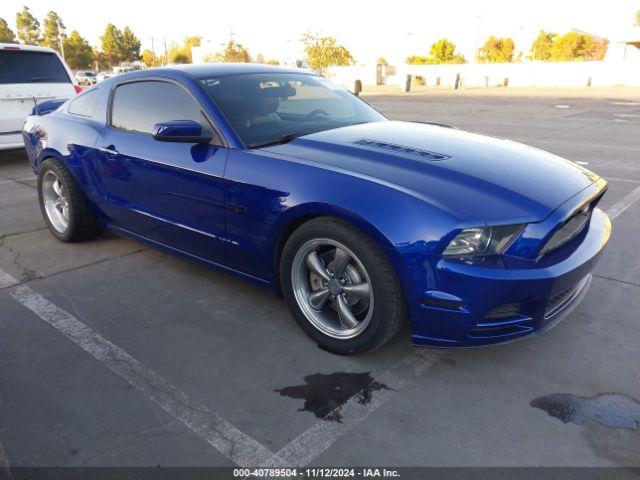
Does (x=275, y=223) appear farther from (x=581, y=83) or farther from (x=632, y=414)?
(x=581, y=83)

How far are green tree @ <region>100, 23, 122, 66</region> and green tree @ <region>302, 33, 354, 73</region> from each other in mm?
47483

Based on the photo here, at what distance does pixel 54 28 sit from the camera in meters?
73.8

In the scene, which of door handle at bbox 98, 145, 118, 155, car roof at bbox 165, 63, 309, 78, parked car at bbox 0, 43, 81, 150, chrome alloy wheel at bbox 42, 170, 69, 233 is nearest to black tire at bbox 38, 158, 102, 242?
chrome alloy wheel at bbox 42, 170, 69, 233

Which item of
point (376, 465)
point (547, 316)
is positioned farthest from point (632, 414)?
point (376, 465)

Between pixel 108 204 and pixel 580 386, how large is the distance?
11.3ft

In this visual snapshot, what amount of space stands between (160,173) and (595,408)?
2849 mm

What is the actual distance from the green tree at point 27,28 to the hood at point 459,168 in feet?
275

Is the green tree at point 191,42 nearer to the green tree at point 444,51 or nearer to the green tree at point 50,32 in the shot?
the green tree at point 50,32

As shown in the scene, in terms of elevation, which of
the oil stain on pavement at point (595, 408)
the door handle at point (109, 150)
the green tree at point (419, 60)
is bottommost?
the oil stain on pavement at point (595, 408)

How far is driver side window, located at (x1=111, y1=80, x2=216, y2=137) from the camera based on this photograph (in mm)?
3406

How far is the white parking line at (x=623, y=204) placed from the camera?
5.40 meters

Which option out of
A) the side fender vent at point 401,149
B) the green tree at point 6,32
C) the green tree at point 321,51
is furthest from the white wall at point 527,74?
the green tree at point 6,32

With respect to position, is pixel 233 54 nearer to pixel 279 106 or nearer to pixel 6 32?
pixel 6 32

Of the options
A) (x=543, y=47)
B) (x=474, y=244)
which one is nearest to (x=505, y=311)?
(x=474, y=244)
